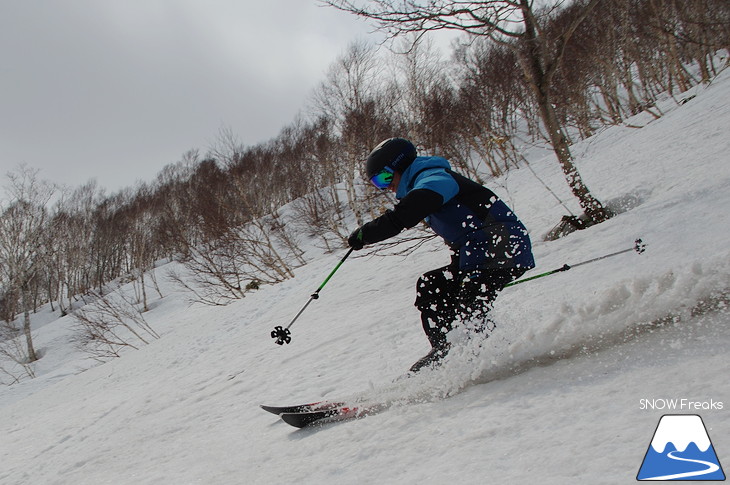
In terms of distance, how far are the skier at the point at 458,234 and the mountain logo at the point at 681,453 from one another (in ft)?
4.13

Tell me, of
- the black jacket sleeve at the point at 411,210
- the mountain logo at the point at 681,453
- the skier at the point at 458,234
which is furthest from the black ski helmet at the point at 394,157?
the mountain logo at the point at 681,453

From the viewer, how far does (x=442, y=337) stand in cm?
294

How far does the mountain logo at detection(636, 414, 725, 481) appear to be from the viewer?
4.42 ft

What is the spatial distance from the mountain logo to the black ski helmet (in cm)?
197

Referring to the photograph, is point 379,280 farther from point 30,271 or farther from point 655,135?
point 30,271

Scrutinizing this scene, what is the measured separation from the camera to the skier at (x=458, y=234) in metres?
2.69

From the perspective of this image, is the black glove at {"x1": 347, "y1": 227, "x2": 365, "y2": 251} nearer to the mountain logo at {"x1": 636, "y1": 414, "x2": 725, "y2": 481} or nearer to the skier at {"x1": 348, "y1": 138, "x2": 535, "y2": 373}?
the skier at {"x1": 348, "y1": 138, "x2": 535, "y2": 373}

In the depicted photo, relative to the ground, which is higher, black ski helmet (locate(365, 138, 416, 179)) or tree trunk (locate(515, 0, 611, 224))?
tree trunk (locate(515, 0, 611, 224))

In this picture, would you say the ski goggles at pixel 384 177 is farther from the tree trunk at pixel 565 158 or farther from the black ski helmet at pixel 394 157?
the tree trunk at pixel 565 158

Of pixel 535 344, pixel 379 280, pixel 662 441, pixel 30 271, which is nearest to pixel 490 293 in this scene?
pixel 535 344

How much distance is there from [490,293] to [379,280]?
5.99 metres

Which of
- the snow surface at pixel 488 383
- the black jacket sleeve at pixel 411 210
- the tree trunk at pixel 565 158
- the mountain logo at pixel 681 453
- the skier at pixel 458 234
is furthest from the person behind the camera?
the tree trunk at pixel 565 158

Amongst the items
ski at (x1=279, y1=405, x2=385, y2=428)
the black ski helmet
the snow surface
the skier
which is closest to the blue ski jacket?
the skier

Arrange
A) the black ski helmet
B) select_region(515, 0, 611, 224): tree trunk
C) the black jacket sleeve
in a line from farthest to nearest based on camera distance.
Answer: select_region(515, 0, 611, 224): tree trunk, the black ski helmet, the black jacket sleeve
